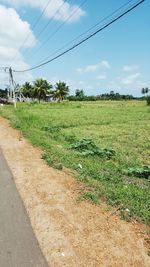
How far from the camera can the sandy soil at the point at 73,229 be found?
4617 mm

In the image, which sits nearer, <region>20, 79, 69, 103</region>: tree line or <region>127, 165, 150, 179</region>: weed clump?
<region>127, 165, 150, 179</region>: weed clump

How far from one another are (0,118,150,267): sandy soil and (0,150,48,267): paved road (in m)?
0.14

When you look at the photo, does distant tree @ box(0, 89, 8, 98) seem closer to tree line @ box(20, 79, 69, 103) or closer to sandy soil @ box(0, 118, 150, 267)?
tree line @ box(20, 79, 69, 103)

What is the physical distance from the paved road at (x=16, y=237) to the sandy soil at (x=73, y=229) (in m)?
0.14

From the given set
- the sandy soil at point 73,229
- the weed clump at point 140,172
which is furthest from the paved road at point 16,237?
the weed clump at point 140,172

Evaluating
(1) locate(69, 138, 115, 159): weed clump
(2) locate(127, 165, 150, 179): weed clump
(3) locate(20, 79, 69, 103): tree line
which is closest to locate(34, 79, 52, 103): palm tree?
(3) locate(20, 79, 69, 103): tree line

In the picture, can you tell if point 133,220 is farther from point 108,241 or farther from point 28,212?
point 28,212

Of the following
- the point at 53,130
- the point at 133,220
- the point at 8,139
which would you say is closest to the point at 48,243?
the point at 133,220

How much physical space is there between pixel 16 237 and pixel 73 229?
101cm

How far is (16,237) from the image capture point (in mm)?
5133

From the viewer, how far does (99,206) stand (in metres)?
6.48

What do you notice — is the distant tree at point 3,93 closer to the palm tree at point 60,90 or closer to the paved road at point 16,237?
the palm tree at point 60,90

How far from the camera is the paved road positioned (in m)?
4.48

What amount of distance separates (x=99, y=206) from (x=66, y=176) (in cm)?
228
